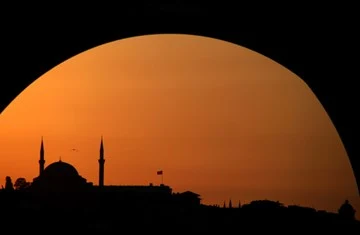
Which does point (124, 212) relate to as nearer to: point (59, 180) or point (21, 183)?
point (59, 180)

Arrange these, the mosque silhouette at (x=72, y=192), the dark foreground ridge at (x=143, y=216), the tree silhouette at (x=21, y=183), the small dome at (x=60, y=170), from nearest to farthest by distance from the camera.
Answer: the dark foreground ridge at (x=143, y=216) < the mosque silhouette at (x=72, y=192) < the small dome at (x=60, y=170) < the tree silhouette at (x=21, y=183)

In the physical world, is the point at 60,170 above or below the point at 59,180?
above

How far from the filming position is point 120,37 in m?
10.1

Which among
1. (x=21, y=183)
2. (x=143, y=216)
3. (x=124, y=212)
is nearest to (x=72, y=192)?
(x=124, y=212)

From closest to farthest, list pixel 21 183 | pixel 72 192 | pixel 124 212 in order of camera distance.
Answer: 1. pixel 124 212
2. pixel 72 192
3. pixel 21 183

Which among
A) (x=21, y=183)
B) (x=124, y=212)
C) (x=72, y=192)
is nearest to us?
(x=124, y=212)

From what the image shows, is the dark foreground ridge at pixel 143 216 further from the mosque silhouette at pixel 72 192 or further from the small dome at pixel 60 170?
the small dome at pixel 60 170

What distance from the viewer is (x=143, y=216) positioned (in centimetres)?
5134

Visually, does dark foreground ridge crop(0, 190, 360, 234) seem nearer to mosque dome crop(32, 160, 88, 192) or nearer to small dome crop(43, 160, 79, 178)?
mosque dome crop(32, 160, 88, 192)

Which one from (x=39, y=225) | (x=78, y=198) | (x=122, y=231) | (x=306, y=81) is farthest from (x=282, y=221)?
(x=306, y=81)

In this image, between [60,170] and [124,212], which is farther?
[60,170]

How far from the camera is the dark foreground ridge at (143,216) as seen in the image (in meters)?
37.3

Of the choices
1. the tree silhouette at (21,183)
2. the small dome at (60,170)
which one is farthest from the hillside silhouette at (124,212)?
the tree silhouette at (21,183)

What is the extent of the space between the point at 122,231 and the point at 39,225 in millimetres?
7727
